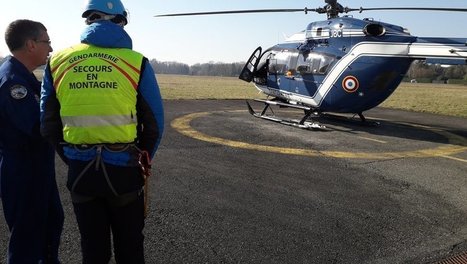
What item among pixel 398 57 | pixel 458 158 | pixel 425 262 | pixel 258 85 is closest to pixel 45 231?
pixel 425 262

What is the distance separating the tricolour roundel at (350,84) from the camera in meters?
11.1

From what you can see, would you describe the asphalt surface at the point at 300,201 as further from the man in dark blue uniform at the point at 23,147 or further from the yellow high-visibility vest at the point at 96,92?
the yellow high-visibility vest at the point at 96,92

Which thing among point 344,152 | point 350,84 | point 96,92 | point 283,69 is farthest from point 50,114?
point 283,69

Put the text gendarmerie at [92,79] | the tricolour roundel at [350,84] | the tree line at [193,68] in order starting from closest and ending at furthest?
the text gendarmerie at [92,79]
the tricolour roundel at [350,84]
the tree line at [193,68]

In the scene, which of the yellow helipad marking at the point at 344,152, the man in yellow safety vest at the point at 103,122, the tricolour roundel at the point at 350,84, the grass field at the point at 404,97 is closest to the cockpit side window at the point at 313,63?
the tricolour roundel at the point at 350,84

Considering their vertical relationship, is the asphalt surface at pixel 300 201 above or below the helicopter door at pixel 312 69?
below

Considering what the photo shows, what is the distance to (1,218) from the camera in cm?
448

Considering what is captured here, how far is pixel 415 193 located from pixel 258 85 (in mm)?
9953

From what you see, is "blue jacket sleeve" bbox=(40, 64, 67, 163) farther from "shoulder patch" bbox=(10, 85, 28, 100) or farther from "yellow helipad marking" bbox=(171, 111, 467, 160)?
"yellow helipad marking" bbox=(171, 111, 467, 160)

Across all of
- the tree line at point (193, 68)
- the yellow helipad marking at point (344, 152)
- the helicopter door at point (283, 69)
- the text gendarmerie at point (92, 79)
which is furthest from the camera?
the tree line at point (193, 68)

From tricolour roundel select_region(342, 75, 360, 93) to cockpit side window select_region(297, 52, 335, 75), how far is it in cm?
77

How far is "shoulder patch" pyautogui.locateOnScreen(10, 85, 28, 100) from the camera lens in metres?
2.90

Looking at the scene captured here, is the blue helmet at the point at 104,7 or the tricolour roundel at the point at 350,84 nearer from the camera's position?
the blue helmet at the point at 104,7

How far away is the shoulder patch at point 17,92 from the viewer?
290 cm
